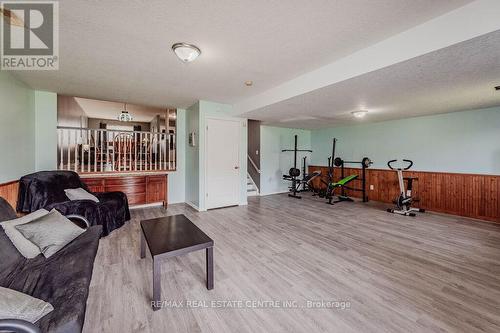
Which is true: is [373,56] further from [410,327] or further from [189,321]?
[189,321]

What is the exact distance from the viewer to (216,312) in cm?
173

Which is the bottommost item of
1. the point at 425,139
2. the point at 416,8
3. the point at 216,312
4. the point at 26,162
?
the point at 216,312

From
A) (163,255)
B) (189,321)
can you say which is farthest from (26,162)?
(189,321)

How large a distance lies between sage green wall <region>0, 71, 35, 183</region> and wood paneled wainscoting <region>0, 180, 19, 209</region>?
0.07 meters

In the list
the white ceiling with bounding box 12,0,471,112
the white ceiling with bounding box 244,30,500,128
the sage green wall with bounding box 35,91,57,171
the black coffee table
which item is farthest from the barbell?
the sage green wall with bounding box 35,91,57,171

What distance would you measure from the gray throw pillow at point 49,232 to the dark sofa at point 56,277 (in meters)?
0.06

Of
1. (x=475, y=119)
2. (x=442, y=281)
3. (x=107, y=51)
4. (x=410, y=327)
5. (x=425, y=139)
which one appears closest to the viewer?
(x=410, y=327)

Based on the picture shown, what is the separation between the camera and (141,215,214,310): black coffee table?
5.78 feet

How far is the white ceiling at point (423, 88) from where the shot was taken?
2.04 meters

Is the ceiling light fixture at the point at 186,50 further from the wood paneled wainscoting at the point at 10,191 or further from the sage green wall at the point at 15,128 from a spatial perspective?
the wood paneled wainscoting at the point at 10,191

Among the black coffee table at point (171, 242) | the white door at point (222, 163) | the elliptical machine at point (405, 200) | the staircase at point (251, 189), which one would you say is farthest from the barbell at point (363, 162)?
the black coffee table at point (171, 242)

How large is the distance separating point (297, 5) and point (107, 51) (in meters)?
2.23

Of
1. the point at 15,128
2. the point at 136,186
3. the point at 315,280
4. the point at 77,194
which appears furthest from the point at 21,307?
the point at 136,186

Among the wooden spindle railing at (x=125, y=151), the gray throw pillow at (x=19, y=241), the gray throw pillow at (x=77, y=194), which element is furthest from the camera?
the wooden spindle railing at (x=125, y=151)
